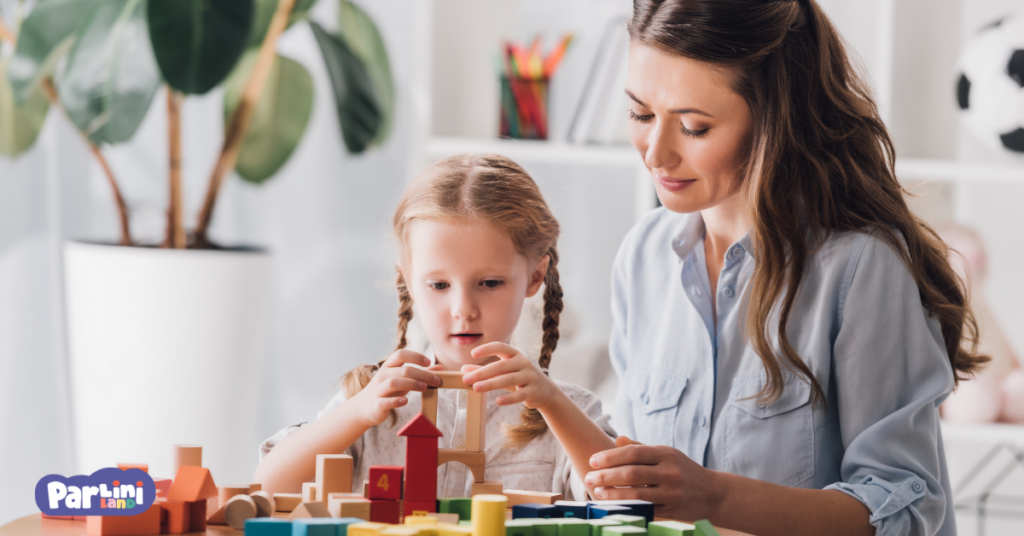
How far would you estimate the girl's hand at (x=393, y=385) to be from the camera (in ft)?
2.71

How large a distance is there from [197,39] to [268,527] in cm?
124

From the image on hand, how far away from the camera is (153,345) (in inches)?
66.1

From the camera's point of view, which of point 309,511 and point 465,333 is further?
point 465,333

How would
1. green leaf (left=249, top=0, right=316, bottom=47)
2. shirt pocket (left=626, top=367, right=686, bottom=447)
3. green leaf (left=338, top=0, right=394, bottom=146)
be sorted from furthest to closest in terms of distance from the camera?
1. green leaf (left=338, top=0, right=394, bottom=146)
2. green leaf (left=249, top=0, right=316, bottom=47)
3. shirt pocket (left=626, top=367, right=686, bottom=447)

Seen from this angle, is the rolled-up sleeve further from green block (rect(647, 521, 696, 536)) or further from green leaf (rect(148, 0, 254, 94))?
green leaf (rect(148, 0, 254, 94))

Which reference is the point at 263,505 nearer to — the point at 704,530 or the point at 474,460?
the point at 474,460

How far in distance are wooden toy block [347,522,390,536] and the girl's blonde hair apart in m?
0.48

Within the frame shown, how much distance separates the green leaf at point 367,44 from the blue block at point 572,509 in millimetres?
1432

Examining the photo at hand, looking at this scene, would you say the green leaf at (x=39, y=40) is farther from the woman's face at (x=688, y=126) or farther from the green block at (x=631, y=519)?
the green block at (x=631, y=519)

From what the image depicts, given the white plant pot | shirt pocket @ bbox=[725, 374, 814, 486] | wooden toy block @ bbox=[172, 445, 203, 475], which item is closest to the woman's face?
shirt pocket @ bbox=[725, 374, 814, 486]

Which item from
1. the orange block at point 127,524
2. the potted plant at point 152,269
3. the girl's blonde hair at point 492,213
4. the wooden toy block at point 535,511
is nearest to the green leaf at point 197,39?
the potted plant at point 152,269

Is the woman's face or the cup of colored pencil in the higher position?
the cup of colored pencil

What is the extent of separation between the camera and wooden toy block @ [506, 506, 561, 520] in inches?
25.7

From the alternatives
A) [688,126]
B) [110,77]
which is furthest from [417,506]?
[110,77]
